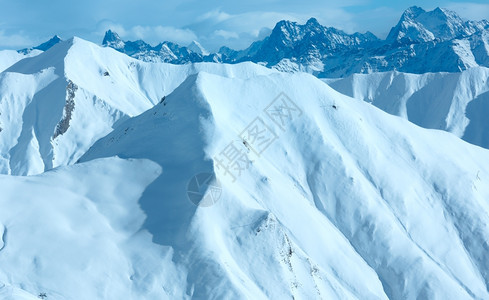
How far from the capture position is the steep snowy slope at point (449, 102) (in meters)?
170

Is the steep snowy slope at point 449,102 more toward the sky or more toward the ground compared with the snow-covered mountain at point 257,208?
more toward the ground

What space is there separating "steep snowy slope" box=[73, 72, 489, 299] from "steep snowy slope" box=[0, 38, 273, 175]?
54.9m

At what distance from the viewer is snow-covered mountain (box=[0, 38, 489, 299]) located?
137 ft

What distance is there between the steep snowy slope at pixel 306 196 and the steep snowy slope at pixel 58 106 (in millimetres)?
54878

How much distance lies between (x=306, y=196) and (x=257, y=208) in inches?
585

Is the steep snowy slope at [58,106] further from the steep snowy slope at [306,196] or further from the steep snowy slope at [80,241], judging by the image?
the steep snowy slope at [80,241]

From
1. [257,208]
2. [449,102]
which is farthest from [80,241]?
[449,102]

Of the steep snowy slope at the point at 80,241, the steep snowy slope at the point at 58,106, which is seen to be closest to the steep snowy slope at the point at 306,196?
the steep snowy slope at the point at 80,241

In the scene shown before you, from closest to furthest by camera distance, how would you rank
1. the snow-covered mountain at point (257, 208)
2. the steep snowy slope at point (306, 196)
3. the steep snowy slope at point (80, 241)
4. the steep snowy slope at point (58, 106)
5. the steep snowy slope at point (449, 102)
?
the steep snowy slope at point (80, 241)
the snow-covered mountain at point (257, 208)
the steep snowy slope at point (306, 196)
the steep snowy slope at point (58, 106)
the steep snowy slope at point (449, 102)

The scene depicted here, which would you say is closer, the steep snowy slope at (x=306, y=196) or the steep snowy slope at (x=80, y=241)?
the steep snowy slope at (x=80, y=241)

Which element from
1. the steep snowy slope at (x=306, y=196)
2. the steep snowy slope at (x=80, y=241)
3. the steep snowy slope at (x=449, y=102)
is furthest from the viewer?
the steep snowy slope at (x=449, y=102)

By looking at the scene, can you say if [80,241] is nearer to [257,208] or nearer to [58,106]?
[257,208]

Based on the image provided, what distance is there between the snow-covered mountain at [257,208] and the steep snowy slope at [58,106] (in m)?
51.9

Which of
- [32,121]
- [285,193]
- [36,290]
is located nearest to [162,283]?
[36,290]
